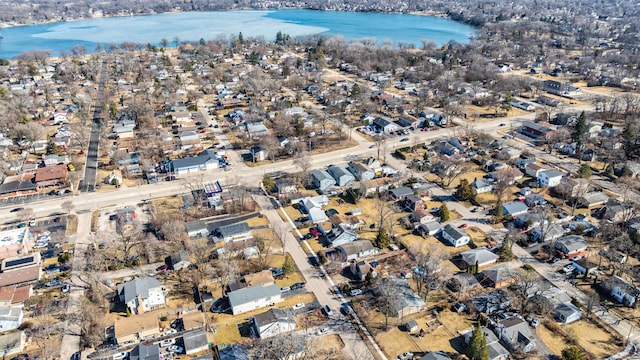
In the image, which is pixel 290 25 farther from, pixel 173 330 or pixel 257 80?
pixel 173 330

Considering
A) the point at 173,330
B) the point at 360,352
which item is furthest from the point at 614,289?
the point at 173,330

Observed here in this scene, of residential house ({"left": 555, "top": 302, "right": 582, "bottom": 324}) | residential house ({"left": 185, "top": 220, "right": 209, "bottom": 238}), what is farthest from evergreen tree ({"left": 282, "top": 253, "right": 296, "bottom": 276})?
residential house ({"left": 555, "top": 302, "right": 582, "bottom": 324})

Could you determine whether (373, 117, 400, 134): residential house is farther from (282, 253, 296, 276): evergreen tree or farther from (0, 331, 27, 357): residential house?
(0, 331, 27, 357): residential house

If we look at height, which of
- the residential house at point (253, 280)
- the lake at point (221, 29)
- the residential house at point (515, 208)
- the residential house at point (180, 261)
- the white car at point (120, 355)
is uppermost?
the lake at point (221, 29)

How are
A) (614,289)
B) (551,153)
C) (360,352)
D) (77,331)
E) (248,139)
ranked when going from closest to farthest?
1. (360,352)
2. (77,331)
3. (614,289)
4. (551,153)
5. (248,139)

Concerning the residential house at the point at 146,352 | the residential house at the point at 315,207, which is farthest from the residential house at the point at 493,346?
the residential house at the point at 146,352

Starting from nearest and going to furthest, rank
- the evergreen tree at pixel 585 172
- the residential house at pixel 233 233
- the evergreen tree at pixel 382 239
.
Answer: the evergreen tree at pixel 382 239 < the residential house at pixel 233 233 < the evergreen tree at pixel 585 172

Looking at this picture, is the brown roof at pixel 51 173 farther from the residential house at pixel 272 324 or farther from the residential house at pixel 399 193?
the residential house at pixel 399 193
